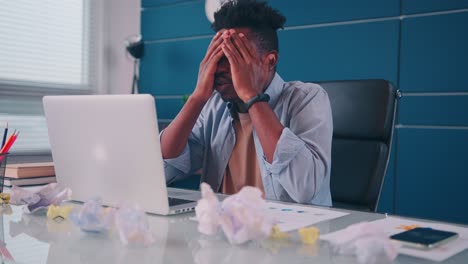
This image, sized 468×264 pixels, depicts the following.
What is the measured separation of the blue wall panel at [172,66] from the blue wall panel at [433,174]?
1401mm

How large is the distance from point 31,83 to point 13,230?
2418mm

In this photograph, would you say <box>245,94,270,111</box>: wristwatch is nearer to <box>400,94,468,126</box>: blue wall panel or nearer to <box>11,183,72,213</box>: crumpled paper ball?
<box>11,183,72,213</box>: crumpled paper ball

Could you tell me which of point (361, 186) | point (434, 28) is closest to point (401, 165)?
point (434, 28)

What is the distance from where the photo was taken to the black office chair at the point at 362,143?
1.39m

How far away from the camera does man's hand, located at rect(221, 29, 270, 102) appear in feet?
4.52

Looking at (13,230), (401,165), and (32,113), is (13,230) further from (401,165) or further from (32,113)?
(32,113)

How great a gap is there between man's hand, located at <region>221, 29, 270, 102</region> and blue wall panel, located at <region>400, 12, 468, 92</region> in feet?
3.86

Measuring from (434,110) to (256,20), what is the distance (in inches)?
46.9

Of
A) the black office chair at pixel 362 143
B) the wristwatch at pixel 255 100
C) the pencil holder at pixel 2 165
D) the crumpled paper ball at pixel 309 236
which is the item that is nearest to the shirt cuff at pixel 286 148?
the wristwatch at pixel 255 100

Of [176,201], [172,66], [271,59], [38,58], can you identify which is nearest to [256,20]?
[271,59]

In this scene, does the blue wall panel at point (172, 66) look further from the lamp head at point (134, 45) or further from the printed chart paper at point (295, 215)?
the printed chart paper at point (295, 215)

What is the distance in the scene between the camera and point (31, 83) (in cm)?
301

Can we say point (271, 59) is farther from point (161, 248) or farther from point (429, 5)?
point (429, 5)

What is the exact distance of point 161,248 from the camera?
2.27 feet
